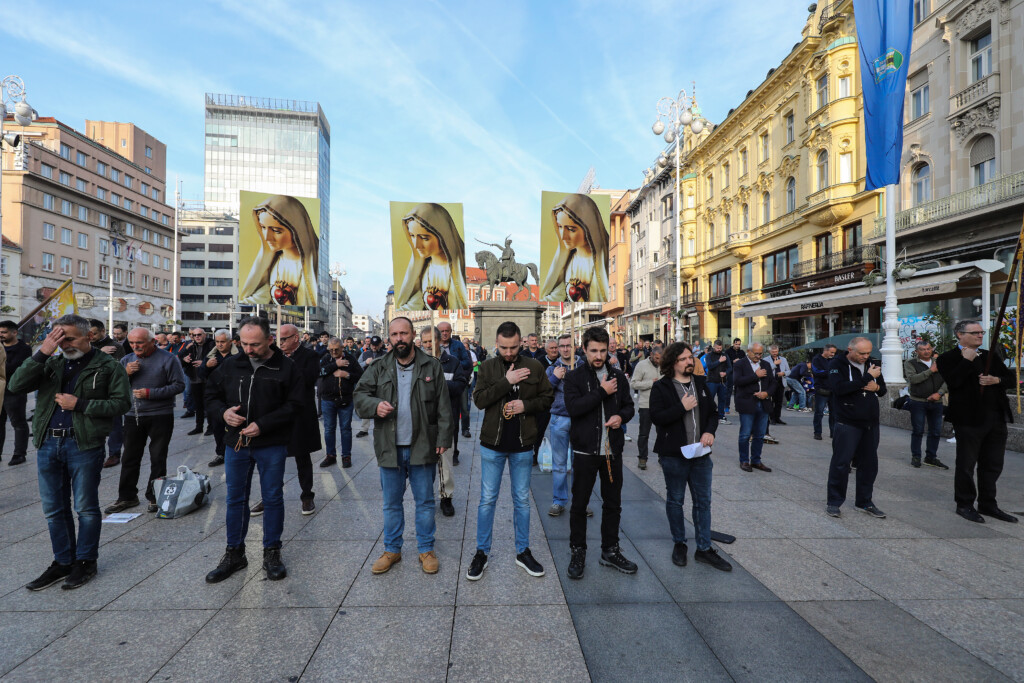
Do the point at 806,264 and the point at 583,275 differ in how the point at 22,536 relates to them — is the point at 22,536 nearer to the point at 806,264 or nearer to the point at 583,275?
the point at 583,275

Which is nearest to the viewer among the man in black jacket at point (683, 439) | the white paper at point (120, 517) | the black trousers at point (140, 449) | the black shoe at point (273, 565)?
the black shoe at point (273, 565)

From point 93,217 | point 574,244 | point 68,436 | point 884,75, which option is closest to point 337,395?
point 68,436

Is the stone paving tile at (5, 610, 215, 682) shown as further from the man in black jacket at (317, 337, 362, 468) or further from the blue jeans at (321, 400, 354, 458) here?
the blue jeans at (321, 400, 354, 458)

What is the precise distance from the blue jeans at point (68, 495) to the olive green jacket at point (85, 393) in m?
0.10

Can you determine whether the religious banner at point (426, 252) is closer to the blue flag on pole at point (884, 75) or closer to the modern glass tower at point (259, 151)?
the blue flag on pole at point (884, 75)

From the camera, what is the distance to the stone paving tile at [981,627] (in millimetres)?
2984

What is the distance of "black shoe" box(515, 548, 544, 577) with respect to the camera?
4.01m

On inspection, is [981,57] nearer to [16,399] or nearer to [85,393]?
[85,393]

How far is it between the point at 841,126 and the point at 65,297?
29803 mm

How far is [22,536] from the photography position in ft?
15.6

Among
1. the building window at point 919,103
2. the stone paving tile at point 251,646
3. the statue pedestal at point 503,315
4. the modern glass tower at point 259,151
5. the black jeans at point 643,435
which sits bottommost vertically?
the stone paving tile at point 251,646

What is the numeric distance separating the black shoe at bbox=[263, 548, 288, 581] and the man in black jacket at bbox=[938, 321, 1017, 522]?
6.59 meters

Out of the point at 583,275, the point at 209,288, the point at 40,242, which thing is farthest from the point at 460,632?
the point at 209,288

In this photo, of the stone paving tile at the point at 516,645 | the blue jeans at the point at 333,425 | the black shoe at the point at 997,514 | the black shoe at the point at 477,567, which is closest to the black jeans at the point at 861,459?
the black shoe at the point at 997,514
